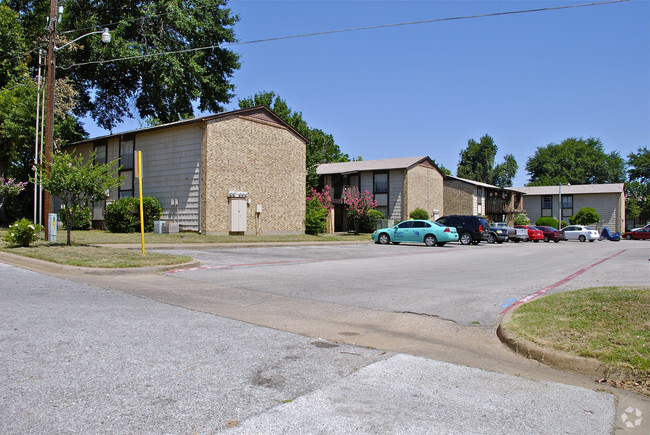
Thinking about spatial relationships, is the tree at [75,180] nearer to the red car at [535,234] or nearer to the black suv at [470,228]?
the black suv at [470,228]

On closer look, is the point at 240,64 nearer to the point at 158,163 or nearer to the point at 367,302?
the point at 158,163

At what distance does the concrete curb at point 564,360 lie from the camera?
473 centimetres

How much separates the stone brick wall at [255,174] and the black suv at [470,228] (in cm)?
1049

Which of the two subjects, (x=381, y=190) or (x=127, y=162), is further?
(x=381, y=190)

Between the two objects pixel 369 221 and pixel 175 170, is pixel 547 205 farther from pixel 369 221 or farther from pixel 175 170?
pixel 175 170

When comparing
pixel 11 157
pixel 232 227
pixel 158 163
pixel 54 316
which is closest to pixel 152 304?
pixel 54 316

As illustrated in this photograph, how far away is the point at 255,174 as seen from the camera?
28703 mm

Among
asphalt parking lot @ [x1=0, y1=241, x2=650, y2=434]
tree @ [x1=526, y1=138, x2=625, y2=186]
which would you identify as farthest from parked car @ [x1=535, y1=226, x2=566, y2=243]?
tree @ [x1=526, y1=138, x2=625, y2=186]

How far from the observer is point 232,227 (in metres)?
26.8

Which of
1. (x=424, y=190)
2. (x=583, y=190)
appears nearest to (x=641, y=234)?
(x=583, y=190)

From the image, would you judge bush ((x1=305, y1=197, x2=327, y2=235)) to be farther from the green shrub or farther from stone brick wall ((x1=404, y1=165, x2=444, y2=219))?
stone brick wall ((x1=404, y1=165, x2=444, y2=219))

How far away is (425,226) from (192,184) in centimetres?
1372

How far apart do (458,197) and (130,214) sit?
35.1 metres

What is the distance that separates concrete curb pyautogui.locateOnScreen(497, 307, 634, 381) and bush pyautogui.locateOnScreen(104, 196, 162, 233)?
2462 cm
